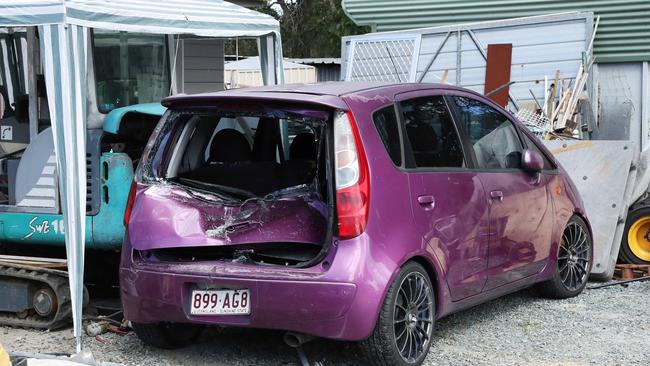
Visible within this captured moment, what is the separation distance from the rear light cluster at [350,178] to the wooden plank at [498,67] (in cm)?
706

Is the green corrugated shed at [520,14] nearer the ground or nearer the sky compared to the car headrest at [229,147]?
nearer the sky

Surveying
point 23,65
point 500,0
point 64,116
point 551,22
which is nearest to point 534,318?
point 64,116

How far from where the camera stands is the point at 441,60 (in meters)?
11.9

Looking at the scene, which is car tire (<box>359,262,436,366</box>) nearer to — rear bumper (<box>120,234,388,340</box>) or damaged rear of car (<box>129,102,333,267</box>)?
rear bumper (<box>120,234,388,340</box>)

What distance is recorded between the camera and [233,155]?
222 inches

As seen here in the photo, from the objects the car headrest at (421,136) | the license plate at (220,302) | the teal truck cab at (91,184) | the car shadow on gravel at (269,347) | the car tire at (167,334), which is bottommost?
the car shadow on gravel at (269,347)

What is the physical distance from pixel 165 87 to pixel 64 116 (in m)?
3.04

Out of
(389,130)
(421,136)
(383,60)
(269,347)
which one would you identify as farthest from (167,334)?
(383,60)

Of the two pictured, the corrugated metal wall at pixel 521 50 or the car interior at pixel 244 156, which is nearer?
the car interior at pixel 244 156

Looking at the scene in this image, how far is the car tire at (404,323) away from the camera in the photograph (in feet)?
14.9

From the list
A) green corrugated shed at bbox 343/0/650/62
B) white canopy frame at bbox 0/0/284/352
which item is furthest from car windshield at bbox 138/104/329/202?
green corrugated shed at bbox 343/0/650/62

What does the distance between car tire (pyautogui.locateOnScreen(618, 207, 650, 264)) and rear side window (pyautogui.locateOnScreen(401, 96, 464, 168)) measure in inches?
118

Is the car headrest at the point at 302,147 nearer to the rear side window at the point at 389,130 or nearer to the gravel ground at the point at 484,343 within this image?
the rear side window at the point at 389,130

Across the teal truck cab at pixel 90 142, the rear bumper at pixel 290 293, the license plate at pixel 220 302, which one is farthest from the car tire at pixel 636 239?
the license plate at pixel 220 302
